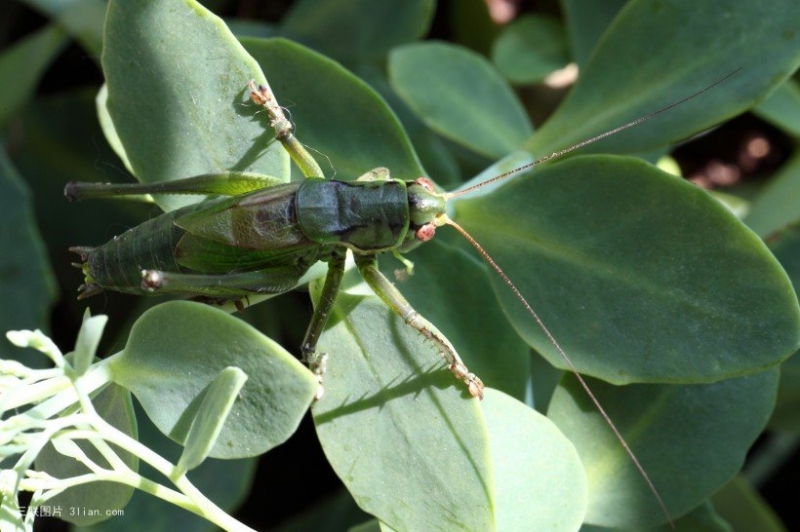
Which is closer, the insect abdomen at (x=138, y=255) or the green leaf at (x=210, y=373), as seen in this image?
the green leaf at (x=210, y=373)

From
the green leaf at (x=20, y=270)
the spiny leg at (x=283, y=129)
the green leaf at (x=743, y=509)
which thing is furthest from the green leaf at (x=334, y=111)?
the green leaf at (x=743, y=509)

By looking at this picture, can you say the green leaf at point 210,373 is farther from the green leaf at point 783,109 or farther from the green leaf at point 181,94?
the green leaf at point 783,109

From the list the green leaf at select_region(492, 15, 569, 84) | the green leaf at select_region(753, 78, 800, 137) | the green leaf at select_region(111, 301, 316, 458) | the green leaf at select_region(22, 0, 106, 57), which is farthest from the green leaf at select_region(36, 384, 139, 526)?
the green leaf at select_region(753, 78, 800, 137)

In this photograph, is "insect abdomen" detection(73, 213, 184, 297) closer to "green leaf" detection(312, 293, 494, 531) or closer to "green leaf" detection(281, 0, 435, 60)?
"green leaf" detection(312, 293, 494, 531)

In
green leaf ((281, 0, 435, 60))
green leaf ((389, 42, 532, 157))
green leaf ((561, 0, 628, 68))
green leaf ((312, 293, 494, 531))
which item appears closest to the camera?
green leaf ((312, 293, 494, 531))

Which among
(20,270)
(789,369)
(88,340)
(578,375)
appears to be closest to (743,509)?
(789,369)

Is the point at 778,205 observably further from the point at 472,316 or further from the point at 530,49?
the point at 472,316
